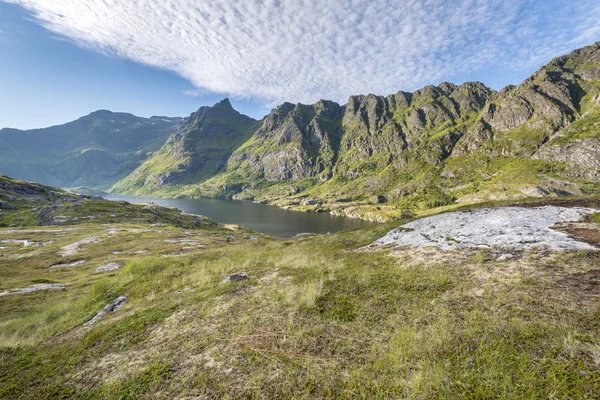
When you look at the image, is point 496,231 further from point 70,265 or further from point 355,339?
point 70,265

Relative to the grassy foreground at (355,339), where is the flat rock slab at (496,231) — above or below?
above

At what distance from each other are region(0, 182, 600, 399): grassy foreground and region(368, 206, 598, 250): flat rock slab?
5.68 ft

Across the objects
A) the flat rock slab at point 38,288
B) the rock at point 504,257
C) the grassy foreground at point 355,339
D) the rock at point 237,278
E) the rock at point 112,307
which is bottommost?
the flat rock slab at point 38,288

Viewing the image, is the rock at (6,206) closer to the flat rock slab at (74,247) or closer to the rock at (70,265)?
the flat rock slab at (74,247)

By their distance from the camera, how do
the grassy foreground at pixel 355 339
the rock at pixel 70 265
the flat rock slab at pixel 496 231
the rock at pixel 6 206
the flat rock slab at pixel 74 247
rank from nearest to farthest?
the grassy foreground at pixel 355 339
the flat rock slab at pixel 496 231
the rock at pixel 70 265
the flat rock slab at pixel 74 247
the rock at pixel 6 206

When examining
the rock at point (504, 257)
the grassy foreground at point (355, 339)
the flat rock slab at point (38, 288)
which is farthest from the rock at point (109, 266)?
the rock at point (504, 257)

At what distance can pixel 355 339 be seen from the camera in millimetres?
6824

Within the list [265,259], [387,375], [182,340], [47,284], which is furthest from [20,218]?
[387,375]

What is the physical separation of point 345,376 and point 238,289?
7.63 metres

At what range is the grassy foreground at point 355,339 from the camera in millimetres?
5035

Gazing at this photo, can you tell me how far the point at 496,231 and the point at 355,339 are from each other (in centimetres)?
1449

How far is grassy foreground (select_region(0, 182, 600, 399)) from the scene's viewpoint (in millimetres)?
5035

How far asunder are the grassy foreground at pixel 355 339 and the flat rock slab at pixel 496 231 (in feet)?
5.68

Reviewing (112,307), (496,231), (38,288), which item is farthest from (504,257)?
(38,288)
